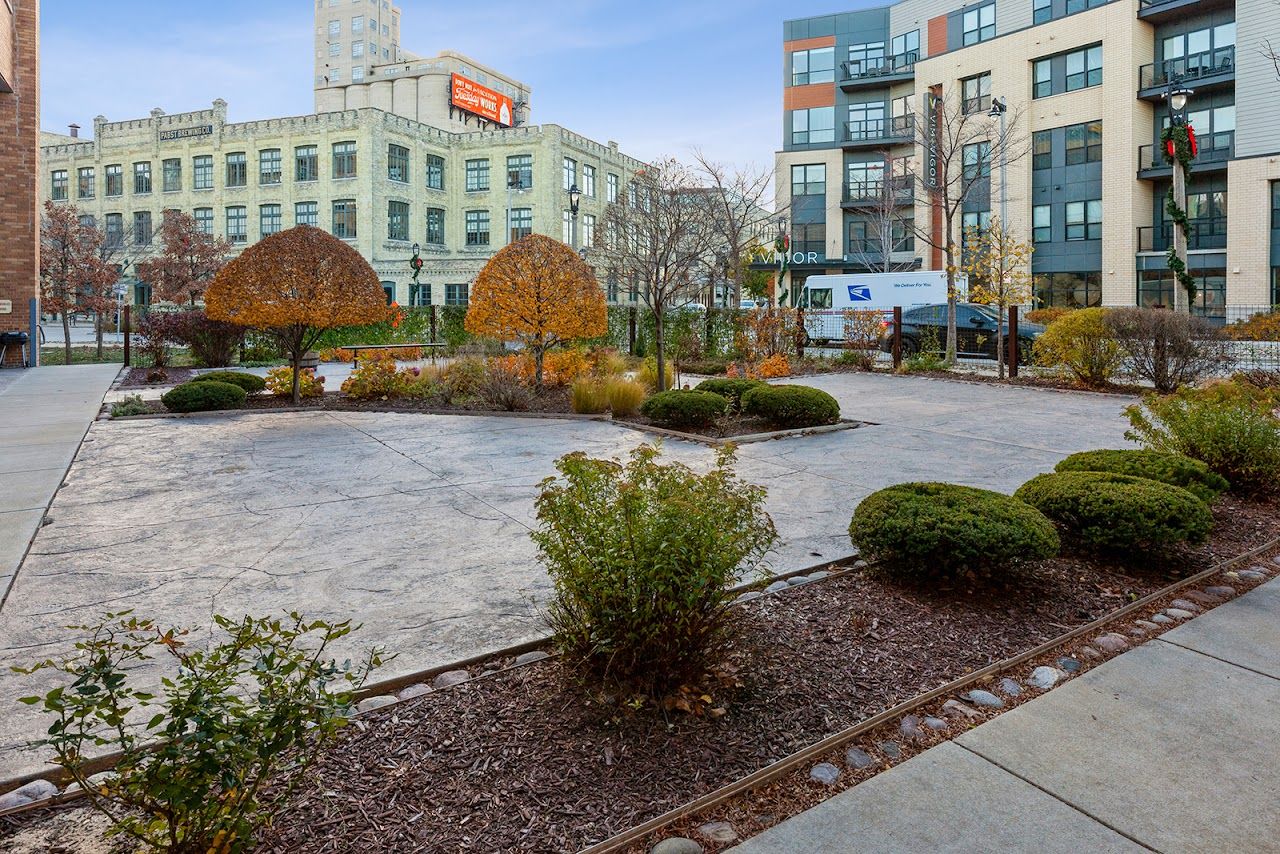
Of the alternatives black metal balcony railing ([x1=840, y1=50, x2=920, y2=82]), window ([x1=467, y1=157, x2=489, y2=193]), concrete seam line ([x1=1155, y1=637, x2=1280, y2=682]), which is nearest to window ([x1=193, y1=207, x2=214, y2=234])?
window ([x1=467, y1=157, x2=489, y2=193])

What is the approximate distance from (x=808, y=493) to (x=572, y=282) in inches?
322

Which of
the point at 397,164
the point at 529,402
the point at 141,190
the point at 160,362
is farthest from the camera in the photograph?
the point at 141,190

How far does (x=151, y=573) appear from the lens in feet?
16.1

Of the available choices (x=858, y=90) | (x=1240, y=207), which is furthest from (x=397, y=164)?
(x=1240, y=207)

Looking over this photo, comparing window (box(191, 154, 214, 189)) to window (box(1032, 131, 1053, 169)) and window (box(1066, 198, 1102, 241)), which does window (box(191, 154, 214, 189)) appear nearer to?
window (box(1032, 131, 1053, 169))

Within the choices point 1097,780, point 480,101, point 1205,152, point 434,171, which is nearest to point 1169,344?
point 1097,780

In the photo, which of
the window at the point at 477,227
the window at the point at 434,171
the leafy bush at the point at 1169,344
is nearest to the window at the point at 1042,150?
the leafy bush at the point at 1169,344

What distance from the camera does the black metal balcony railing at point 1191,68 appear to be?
110ft

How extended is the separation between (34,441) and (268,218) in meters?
50.3

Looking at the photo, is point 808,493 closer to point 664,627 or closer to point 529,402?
point 664,627

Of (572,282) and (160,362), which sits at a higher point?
(572,282)

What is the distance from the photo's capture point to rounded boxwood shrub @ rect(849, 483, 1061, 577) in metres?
4.39

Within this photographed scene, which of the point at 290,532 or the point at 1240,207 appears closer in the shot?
the point at 290,532

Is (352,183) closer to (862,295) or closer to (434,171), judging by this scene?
(434,171)
